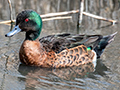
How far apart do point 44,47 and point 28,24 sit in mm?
718

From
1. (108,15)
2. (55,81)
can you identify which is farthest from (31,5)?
(55,81)

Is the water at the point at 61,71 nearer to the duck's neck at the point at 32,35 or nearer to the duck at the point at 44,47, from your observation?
the duck at the point at 44,47

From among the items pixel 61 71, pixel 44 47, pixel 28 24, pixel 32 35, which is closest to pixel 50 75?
pixel 61 71

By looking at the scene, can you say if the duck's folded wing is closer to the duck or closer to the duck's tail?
the duck

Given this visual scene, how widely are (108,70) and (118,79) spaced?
669mm

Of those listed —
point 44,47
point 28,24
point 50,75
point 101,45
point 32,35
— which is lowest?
point 50,75

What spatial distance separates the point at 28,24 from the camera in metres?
5.96

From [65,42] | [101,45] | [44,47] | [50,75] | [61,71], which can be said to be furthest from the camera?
[101,45]

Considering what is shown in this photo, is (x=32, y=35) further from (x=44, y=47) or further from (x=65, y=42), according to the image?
(x=65, y=42)

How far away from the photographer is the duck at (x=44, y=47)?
593 cm

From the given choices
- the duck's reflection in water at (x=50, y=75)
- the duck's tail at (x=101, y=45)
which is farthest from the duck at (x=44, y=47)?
the duck's tail at (x=101, y=45)

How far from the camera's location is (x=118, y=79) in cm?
540

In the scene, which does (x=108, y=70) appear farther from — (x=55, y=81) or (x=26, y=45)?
(x=26, y=45)

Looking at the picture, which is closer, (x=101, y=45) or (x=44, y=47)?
(x=44, y=47)
